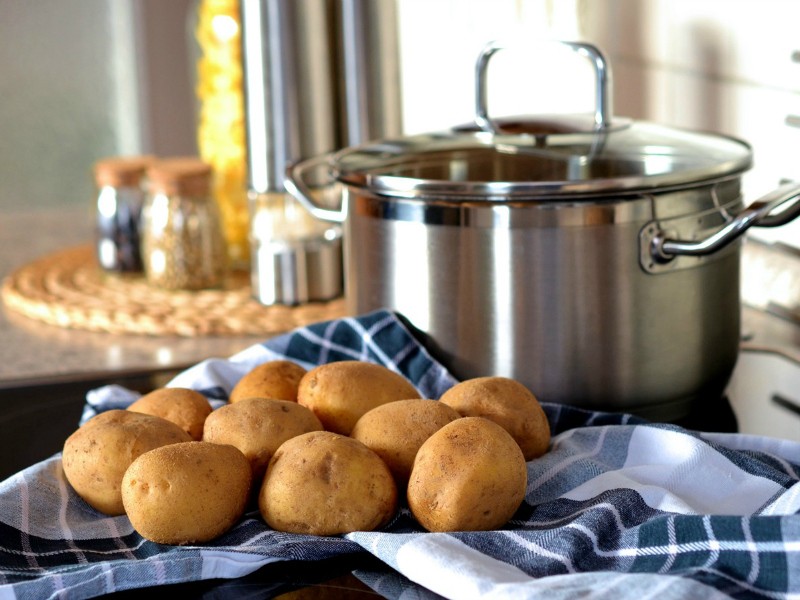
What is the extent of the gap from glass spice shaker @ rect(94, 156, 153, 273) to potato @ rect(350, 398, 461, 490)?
73cm

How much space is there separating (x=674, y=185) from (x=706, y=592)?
308 mm

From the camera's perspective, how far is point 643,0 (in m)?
1.21

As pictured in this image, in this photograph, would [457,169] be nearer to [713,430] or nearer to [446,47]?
[713,430]

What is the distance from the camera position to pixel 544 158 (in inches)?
28.6

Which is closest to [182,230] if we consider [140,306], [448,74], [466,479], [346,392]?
[140,306]

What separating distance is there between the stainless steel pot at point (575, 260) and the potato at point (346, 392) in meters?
0.09

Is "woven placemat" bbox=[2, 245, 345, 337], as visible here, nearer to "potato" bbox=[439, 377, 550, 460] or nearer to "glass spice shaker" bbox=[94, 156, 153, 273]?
"glass spice shaker" bbox=[94, 156, 153, 273]

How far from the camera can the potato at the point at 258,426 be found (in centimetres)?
57

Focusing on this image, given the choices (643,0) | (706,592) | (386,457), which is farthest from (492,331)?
(643,0)

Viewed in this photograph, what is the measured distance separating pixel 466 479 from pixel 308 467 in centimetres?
8

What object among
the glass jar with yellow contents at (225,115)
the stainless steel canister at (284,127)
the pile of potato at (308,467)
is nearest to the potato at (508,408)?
→ the pile of potato at (308,467)

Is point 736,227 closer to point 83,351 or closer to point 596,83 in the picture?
point 596,83

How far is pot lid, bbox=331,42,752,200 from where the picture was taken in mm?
670

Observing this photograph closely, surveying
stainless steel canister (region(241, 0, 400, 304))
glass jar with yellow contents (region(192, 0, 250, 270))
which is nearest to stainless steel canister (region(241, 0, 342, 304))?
stainless steel canister (region(241, 0, 400, 304))
